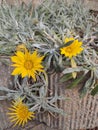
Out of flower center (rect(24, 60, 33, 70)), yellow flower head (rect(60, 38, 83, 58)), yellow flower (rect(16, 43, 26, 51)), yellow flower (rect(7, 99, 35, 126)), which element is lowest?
yellow flower (rect(7, 99, 35, 126))

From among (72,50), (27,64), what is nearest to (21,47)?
(27,64)

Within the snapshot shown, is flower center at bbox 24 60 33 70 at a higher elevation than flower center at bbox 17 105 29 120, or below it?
higher

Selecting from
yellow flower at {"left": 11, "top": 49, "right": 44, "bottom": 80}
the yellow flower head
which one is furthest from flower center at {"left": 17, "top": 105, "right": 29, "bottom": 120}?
the yellow flower head

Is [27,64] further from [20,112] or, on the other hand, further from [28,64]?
[20,112]

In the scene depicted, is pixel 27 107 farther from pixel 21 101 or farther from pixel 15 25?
pixel 15 25

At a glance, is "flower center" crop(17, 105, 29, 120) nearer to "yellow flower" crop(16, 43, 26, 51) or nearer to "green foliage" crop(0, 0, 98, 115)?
"green foliage" crop(0, 0, 98, 115)

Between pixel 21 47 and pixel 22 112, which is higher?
pixel 21 47

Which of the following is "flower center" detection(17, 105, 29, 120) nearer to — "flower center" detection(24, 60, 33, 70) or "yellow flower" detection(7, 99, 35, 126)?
"yellow flower" detection(7, 99, 35, 126)

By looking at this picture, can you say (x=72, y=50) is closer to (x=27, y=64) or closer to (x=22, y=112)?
(x=27, y=64)
